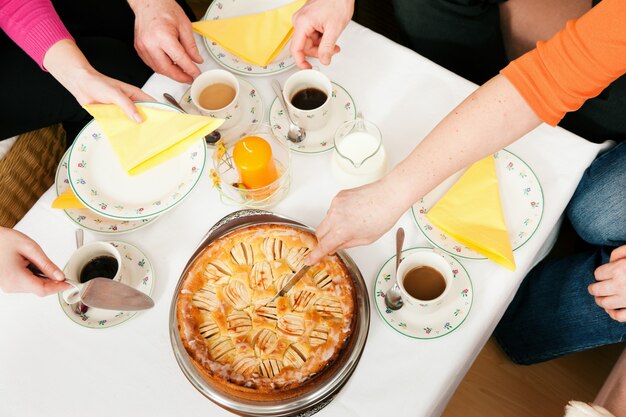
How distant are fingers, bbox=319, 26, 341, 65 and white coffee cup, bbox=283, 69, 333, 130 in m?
0.04

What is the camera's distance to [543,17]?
131 cm

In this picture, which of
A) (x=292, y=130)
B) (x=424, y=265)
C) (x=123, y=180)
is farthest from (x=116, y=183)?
(x=424, y=265)

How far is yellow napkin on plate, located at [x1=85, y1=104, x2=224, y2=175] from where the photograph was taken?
0.94 metres

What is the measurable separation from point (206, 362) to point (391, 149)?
516 millimetres

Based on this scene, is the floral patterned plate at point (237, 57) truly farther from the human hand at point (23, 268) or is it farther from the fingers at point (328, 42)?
the human hand at point (23, 268)

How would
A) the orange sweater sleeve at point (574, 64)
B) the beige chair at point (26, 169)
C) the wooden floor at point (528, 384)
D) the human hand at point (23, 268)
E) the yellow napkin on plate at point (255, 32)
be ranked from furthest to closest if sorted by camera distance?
the wooden floor at point (528, 384)
the beige chair at point (26, 169)
the yellow napkin on plate at point (255, 32)
the human hand at point (23, 268)
the orange sweater sleeve at point (574, 64)

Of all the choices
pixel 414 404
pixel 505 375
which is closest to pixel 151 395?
pixel 414 404

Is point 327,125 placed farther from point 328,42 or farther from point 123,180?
point 123,180

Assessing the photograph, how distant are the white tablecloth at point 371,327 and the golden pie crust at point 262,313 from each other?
0.23ft

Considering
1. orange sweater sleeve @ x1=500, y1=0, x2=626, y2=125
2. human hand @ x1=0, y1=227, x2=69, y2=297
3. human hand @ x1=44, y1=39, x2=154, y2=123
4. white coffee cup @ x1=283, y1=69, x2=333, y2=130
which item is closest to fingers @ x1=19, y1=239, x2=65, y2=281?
human hand @ x1=0, y1=227, x2=69, y2=297

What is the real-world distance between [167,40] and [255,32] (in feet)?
0.60

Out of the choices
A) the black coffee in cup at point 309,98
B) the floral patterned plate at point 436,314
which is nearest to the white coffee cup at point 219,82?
the black coffee in cup at point 309,98

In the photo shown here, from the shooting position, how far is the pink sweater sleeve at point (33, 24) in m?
1.10

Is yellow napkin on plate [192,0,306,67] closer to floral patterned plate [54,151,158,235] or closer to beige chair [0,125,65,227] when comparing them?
floral patterned plate [54,151,158,235]
